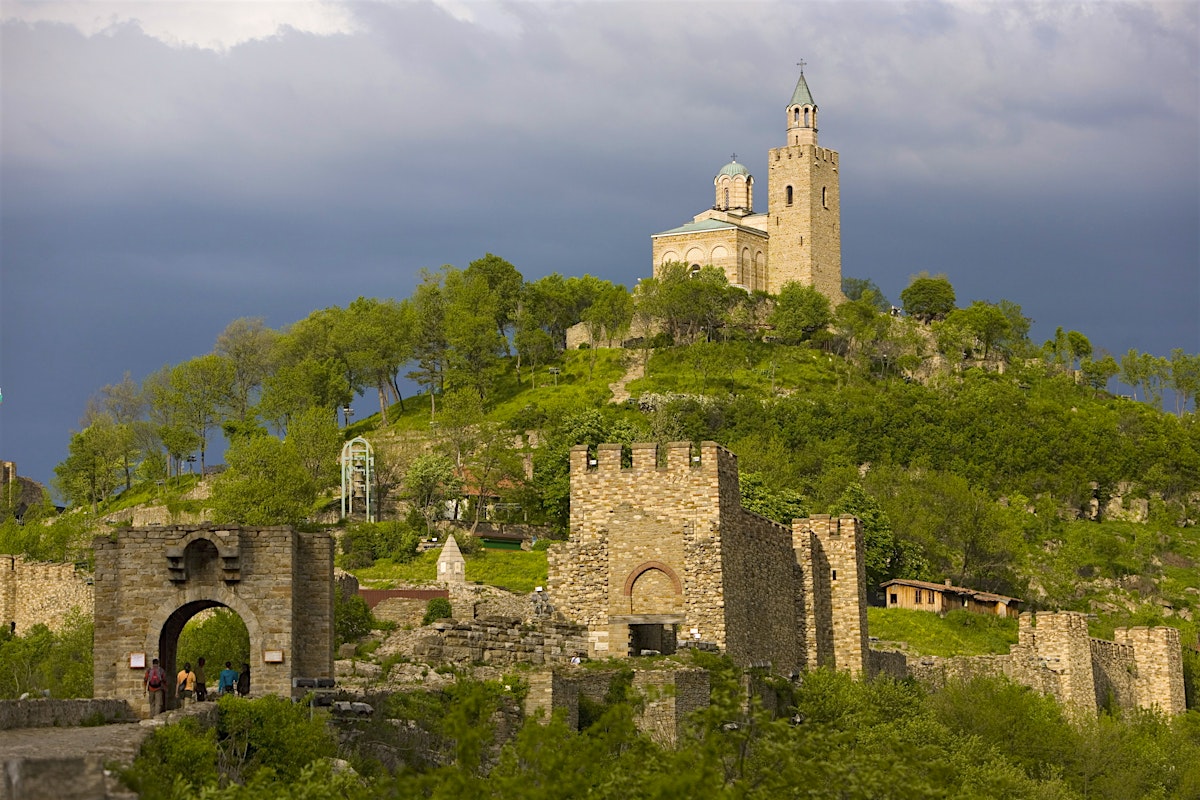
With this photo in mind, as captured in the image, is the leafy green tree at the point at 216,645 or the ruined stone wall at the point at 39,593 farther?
the ruined stone wall at the point at 39,593

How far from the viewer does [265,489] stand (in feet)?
263

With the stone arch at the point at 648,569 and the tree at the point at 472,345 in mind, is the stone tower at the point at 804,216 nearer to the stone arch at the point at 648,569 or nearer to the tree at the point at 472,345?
the tree at the point at 472,345

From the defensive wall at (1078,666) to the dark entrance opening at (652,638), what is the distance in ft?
34.0

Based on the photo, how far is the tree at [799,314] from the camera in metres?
121

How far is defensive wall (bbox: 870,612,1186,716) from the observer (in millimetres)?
57312

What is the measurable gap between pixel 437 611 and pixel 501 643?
8.96 metres

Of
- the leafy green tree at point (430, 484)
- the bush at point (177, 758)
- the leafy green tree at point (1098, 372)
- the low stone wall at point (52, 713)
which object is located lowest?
the bush at point (177, 758)

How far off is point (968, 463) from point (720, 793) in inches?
3183

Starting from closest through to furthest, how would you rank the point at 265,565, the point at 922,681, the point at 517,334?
the point at 265,565 < the point at 922,681 < the point at 517,334

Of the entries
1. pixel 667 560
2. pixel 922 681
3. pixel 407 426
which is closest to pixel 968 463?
pixel 407 426

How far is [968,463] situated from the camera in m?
103

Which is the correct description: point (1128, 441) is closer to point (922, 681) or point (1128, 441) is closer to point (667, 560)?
point (922, 681)

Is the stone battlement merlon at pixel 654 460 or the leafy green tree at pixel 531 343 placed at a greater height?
the leafy green tree at pixel 531 343

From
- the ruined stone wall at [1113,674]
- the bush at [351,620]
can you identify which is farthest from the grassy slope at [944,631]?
the bush at [351,620]
